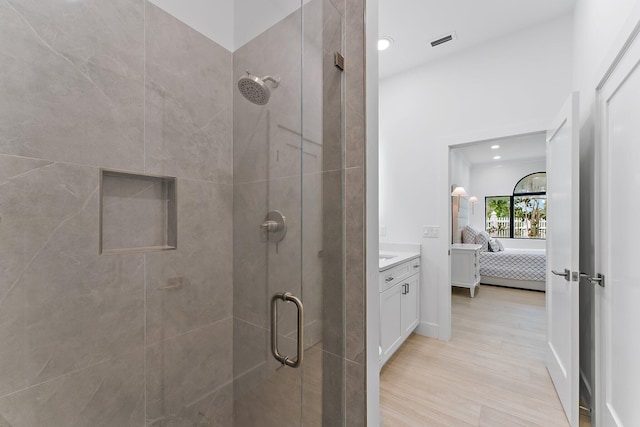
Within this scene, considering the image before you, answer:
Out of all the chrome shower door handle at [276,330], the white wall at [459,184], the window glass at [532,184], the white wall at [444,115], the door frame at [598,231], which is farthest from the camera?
the window glass at [532,184]

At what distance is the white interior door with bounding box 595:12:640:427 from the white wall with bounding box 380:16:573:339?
3.38ft

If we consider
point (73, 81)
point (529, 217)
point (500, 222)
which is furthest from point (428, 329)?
point (529, 217)

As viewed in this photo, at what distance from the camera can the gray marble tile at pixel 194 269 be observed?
102cm

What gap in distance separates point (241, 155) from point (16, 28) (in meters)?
0.69

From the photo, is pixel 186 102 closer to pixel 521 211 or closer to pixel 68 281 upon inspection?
pixel 68 281

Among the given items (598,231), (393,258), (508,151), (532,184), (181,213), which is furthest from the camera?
(532,184)

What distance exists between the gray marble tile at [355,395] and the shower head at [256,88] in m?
1.00

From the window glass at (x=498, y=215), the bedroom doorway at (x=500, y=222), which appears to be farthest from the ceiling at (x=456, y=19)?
the window glass at (x=498, y=215)

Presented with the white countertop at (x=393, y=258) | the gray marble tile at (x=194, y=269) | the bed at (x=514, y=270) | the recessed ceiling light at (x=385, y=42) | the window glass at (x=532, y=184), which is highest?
the recessed ceiling light at (x=385, y=42)

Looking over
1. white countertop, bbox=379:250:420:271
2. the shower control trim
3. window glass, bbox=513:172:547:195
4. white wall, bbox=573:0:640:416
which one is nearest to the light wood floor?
white wall, bbox=573:0:640:416

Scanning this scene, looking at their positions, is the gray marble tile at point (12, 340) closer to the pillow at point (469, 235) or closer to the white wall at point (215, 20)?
the white wall at point (215, 20)

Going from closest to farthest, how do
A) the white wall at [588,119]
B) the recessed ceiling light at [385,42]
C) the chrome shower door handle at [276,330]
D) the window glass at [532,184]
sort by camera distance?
the chrome shower door handle at [276,330]
the white wall at [588,119]
the recessed ceiling light at [385,42]
the window glass at [532,184]

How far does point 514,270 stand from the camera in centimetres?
459

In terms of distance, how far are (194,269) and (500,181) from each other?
26.0 feet
